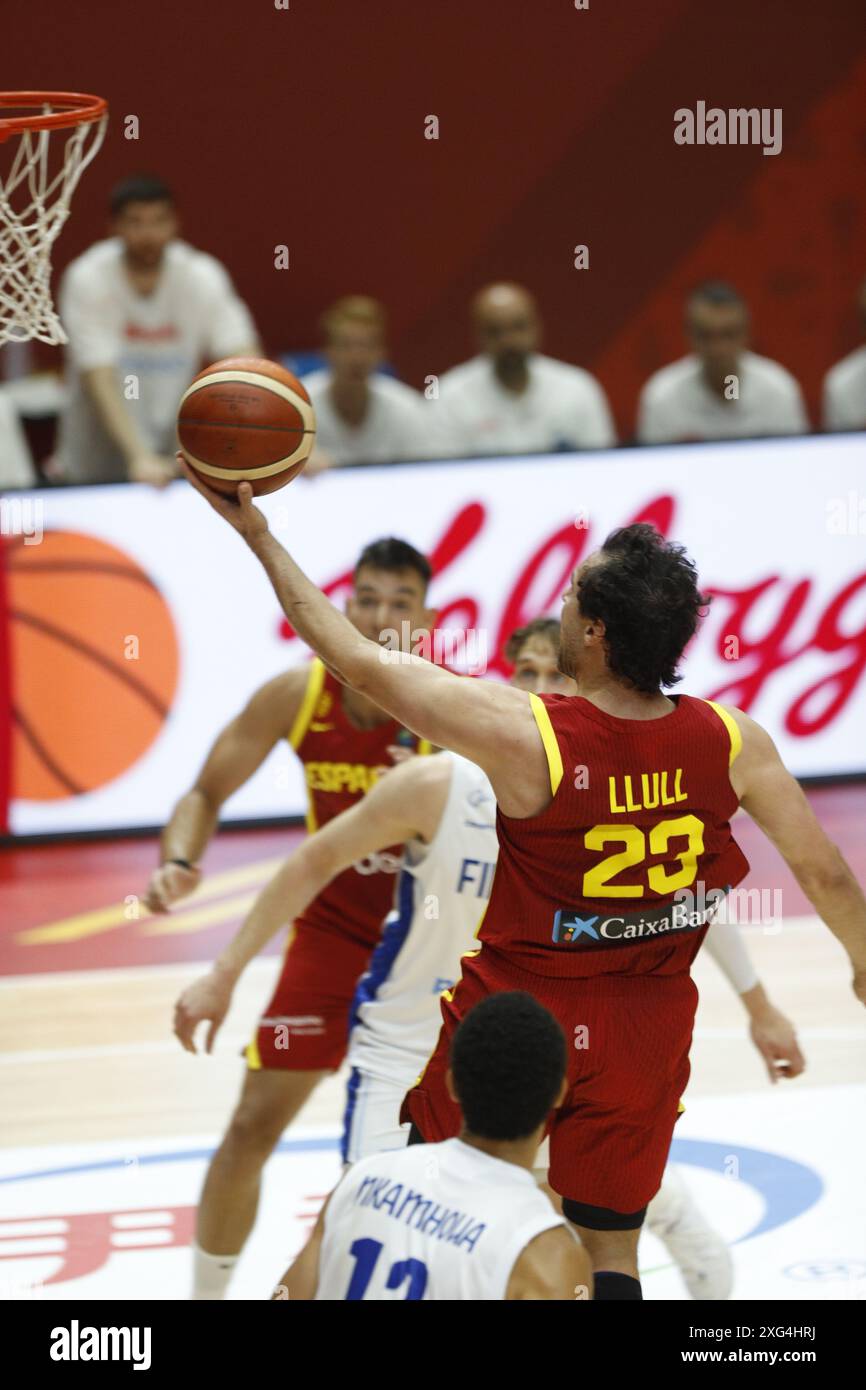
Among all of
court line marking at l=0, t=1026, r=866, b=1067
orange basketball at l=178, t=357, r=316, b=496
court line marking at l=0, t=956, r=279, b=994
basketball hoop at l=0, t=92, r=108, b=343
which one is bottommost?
court line marking at l=0, t=1026, r=866, b=1067

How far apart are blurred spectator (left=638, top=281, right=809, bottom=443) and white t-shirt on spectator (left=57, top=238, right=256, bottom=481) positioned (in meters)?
2.38

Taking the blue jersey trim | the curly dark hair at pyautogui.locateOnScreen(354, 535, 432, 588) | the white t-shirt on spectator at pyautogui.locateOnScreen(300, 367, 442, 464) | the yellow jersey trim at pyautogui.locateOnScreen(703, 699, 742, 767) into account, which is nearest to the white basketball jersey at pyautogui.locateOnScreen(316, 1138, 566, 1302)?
the yellow jersey trim at pyautogui.locateOnScreen(703, 699, 742, 767)

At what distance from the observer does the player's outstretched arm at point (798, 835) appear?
3.91 meters

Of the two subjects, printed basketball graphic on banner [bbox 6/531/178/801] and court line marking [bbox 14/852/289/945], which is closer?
court line marking [bbox 14/852/289/945]

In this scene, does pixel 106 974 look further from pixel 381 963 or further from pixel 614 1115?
pixel 614 1115

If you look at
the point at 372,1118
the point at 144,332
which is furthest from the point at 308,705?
the point at 144,332

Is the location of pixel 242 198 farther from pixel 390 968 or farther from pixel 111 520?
pixel 390 968

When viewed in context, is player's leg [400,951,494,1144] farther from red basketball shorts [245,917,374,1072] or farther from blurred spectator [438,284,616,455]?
blurred spectator [438,284,616,455]

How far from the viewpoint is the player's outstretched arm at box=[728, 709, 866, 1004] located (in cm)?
391

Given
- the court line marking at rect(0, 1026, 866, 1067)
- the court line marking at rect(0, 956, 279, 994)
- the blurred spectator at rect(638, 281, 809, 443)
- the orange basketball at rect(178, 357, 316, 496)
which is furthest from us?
the blurred spectator at rect(638, 281, 809, 443)

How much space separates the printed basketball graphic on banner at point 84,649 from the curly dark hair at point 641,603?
6.42 metres

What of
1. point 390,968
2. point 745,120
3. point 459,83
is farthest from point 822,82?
point 390,968

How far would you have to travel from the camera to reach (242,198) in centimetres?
1380

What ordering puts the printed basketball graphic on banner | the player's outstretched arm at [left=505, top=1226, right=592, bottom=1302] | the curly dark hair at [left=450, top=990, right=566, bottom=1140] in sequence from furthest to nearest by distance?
the printed basketball graphic on banner
the curly dark hair at [left=450, top=990, right=566, bottom=1140]
the player's outstretched arm at [left=505, top=1226, right=592, bottom=1302]
